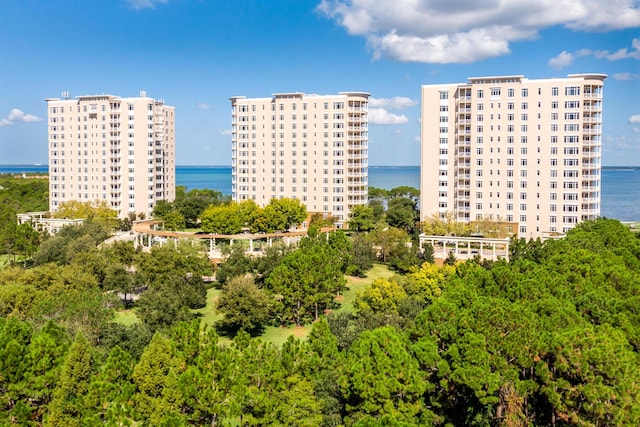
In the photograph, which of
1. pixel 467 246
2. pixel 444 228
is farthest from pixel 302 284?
pixel 444 228

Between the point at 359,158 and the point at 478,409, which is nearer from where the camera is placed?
the point at 478,409

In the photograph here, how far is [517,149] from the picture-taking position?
67.4 metres

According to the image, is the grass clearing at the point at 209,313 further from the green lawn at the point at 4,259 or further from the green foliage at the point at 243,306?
the green lawn at the point at 4,259

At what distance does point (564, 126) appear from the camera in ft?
216

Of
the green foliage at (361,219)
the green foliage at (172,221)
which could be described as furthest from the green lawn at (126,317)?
the green foliage at (361,219)

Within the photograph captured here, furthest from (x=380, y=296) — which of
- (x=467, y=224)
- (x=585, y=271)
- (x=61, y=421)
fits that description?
(x=467, y=224)

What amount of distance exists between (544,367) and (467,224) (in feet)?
159

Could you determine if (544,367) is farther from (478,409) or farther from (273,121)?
(273,121)

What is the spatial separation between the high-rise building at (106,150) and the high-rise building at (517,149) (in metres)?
40.9

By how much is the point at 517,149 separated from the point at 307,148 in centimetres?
2694

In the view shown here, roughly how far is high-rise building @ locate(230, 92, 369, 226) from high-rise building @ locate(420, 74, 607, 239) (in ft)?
40.0

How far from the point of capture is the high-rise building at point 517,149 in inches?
2586

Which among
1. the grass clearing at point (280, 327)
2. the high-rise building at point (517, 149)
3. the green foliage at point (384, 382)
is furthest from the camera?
the high-rise building at point (517, 149)

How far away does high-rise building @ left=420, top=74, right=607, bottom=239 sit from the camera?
65.7m
